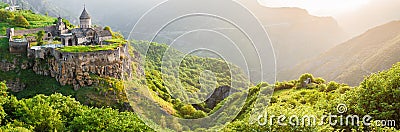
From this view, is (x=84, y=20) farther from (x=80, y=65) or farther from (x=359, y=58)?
(x=359, y=58)

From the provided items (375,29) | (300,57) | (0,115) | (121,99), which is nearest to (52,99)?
(0,115)

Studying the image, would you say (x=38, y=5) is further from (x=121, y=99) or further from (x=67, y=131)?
(x=67, y=131)

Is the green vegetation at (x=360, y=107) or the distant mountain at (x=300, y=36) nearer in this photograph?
the green vegetation at (x=360, y=107)

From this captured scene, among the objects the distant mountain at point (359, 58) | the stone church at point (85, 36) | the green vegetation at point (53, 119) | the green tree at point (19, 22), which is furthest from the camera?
the distant mountain at point (359, 58)

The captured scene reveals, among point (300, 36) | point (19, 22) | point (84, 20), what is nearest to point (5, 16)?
point (19, 22)

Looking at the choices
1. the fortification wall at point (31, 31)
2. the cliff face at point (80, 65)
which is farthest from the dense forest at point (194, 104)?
the fortification wall at point (31, 31)

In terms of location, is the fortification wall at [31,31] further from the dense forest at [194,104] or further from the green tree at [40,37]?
the dense forest at [194,104]
